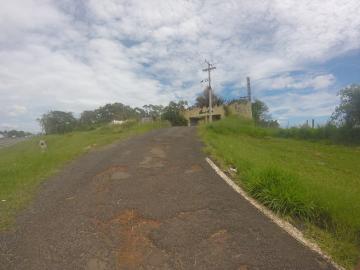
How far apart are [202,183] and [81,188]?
8.43ft

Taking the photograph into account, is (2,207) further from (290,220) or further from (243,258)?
(290,220)

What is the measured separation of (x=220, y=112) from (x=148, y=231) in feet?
137

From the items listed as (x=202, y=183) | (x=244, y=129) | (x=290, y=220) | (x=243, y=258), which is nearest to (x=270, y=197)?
(x=290, y=220)

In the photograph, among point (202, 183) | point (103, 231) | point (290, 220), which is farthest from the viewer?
point (202, 183)

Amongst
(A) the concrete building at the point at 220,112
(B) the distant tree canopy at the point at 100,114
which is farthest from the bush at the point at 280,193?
(B) the distant tree canopy at the point at 100,114

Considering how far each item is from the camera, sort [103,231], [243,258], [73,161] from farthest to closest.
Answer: [73,161] → [103,231] → [243,258]

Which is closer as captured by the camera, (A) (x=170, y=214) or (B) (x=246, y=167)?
(A) (x=170, y=214)

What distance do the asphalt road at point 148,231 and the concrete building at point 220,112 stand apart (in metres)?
34.6

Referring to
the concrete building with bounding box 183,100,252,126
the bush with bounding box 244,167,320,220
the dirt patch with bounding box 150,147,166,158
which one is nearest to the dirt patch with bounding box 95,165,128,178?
the dirt patch with bounding box 150,147,166,158

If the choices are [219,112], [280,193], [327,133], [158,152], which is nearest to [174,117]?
[219,112]

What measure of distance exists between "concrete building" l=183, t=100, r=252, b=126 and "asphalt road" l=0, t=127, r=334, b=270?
114 feet

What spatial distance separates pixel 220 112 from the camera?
45.7m

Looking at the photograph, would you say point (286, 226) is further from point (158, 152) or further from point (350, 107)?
point (350, 107)

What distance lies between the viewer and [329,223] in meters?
4.98
